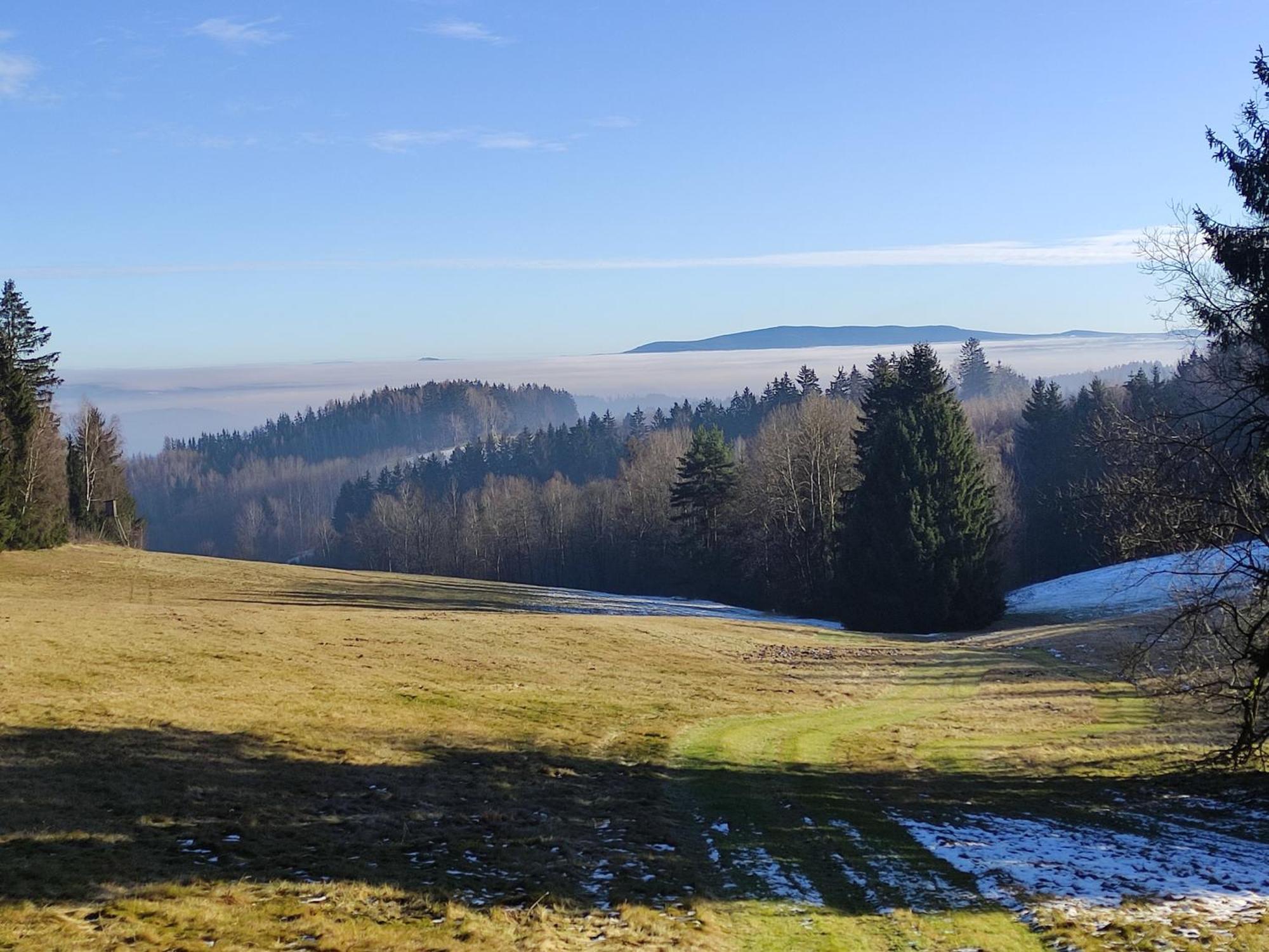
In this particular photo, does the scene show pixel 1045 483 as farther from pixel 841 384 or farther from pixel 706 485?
pixel 841 384

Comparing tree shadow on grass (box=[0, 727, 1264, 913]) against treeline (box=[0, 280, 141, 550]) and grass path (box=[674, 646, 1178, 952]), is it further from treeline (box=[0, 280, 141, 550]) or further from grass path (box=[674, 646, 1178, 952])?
treeline (box=[0, 280, 141, 550])

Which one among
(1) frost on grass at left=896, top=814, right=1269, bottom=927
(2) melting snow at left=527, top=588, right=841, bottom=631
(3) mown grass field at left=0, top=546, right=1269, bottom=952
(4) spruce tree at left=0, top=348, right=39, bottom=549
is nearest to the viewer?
(3) mown grass field at left=0, top=546, right=1269, bottom=952

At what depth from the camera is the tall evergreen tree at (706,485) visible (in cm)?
7719

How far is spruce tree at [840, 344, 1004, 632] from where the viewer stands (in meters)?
53.4

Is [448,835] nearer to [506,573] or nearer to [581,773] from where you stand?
[581,773]

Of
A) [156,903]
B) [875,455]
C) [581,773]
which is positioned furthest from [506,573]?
[156,903]

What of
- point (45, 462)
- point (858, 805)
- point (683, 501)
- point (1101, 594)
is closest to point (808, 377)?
point (683, 501)

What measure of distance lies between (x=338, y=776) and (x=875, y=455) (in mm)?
45434

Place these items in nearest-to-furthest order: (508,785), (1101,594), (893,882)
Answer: (893,882)
(508,785)
(1101,594)

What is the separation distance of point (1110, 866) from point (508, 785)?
928cm

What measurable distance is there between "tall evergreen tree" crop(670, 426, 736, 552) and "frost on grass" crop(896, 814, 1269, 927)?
61.4 meters

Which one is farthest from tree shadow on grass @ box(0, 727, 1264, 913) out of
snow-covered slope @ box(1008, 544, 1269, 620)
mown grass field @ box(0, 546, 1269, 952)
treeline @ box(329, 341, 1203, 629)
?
snow-covered slope @ box(1008, 544, 1269, 620)

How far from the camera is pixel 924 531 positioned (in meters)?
53.2

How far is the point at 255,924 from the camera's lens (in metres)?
9.40
